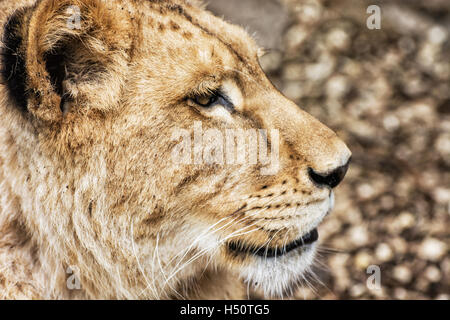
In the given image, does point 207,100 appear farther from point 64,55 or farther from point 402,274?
point 402,274

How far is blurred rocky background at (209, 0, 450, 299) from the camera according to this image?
4.82 metres

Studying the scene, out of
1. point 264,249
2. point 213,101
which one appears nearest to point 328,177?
point 264,249

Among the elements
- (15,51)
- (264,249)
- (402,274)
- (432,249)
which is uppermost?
(15,51)

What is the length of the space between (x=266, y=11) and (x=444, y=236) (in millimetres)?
3719

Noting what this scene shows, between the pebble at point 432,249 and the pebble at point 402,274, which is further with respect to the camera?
the pebble at point 432,249

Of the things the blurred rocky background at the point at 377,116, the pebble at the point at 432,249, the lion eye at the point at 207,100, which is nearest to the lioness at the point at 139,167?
the lion eye at the point at 207,100

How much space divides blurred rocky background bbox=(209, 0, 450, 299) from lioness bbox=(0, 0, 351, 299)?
1600 mm

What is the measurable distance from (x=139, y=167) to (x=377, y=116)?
416 centimetres

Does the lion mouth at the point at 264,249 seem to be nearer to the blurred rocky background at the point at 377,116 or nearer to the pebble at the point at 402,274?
the blurred rocky background at the point at 377,116

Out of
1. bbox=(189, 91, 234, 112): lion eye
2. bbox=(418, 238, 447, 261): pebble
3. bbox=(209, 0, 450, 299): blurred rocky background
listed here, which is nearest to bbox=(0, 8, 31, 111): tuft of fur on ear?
bbox=(189, 91, 234, 112): lion eye

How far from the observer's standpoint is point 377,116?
20.9 ft

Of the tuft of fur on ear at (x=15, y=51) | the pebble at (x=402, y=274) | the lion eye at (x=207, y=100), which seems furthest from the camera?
the pebble at (x=402, y=274)

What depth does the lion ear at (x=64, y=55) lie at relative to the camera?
2531 mm

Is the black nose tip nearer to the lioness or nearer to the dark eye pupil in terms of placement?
the lioness
